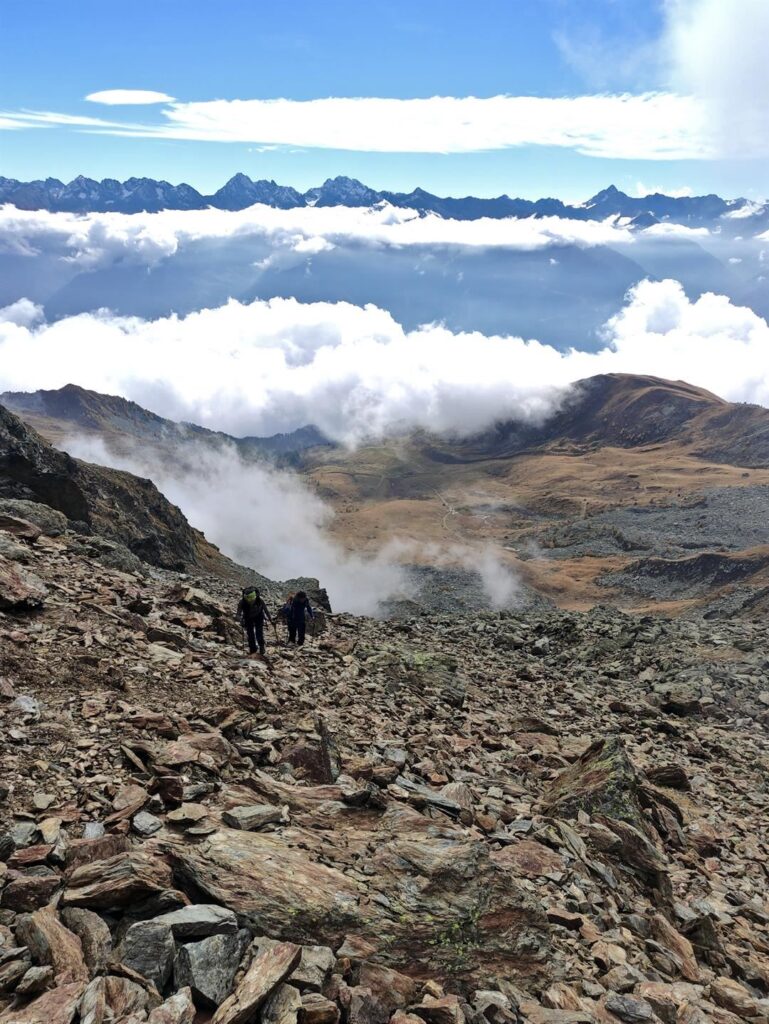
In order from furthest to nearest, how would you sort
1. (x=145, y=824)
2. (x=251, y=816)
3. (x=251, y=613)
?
1. (x=251, y=613)
2. (x=251, y=816)
3. (x=145, y=824)

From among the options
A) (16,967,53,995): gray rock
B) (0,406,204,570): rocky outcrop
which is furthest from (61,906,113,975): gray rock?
(0,406,204,570): rocky outcrop

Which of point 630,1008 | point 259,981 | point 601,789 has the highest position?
point 259,981

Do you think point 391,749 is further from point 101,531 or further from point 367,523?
point 367,523

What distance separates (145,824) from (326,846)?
257 cm

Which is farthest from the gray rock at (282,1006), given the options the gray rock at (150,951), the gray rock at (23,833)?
the gray rock at (23,833)

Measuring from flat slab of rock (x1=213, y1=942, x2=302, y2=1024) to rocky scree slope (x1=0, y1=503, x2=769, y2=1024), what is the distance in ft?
0.09

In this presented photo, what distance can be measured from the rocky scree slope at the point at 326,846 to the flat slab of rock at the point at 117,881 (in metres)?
0.03

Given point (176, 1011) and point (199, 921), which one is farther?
point (199, 921)

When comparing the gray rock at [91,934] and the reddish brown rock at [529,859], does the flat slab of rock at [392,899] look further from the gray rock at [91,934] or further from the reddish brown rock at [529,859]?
the reddish brown rock at [529,859]

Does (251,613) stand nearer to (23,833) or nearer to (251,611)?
(251,611)

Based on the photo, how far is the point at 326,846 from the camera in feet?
33.6

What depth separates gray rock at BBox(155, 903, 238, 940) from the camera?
7727 mm

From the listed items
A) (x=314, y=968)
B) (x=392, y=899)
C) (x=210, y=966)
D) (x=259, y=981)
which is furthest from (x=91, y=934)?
(x=392, y=899)

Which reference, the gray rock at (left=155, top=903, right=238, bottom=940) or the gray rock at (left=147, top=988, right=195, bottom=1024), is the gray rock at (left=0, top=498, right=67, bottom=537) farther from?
the gray rock at (left=147, top=988, right=195, bottom=1024)
